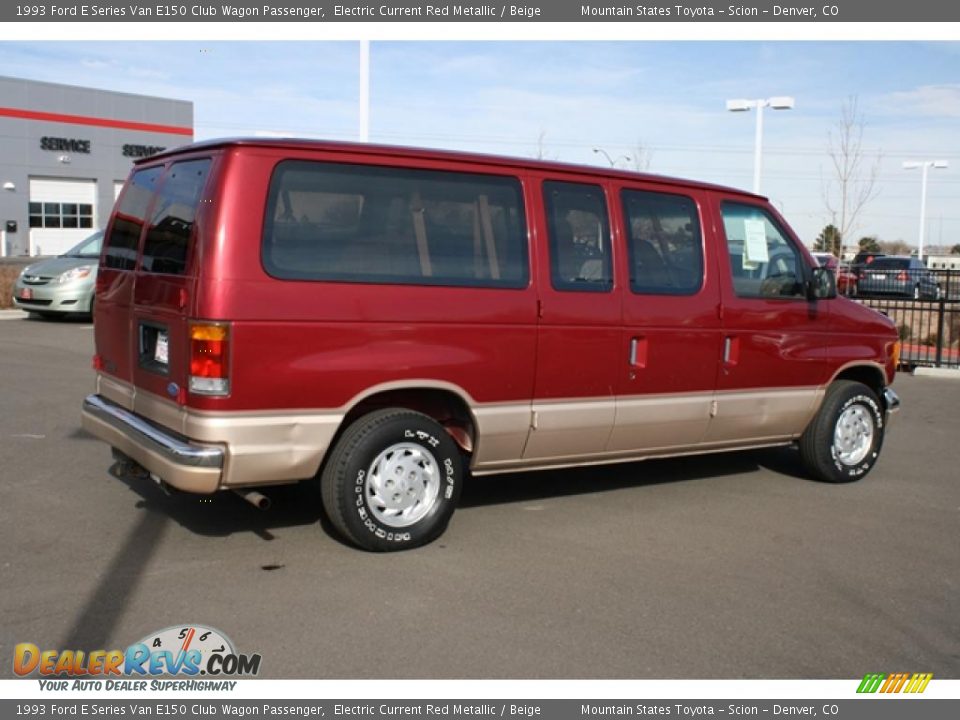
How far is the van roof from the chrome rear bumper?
156 cm

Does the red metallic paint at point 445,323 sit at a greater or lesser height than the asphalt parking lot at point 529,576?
greater

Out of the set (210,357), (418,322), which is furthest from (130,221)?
(418,322)

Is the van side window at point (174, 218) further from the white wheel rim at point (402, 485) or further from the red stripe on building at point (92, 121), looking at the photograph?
the red stripe on building at point (92, 121)

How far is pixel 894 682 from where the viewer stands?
419 cm

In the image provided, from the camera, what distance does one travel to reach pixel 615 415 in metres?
6.43

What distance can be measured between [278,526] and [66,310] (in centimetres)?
1220

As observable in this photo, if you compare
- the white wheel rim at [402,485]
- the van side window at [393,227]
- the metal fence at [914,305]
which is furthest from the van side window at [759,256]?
the metal fence at [914,305]

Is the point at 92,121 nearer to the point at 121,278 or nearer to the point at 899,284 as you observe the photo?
the point at 899,284

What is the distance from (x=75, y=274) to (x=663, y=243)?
12906 mm

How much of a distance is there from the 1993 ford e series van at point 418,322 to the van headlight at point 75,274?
11.2 metres

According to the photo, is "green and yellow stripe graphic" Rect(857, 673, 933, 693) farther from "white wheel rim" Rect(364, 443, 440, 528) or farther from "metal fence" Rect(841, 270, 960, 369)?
"metal fence" Rect(841, 270, 960, 369)

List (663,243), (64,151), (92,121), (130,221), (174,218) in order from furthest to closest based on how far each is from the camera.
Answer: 1. (92,121)
2. (64,151)
3. (663,243)
4. (130,221)
5. (174,218)

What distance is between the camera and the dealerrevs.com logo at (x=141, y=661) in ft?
13.1

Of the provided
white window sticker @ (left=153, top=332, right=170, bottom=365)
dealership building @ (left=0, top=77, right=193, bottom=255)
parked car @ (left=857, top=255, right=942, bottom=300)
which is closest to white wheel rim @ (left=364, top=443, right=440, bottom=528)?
white window sticker @ (left=153, top=332, right=170, bottom=365)
